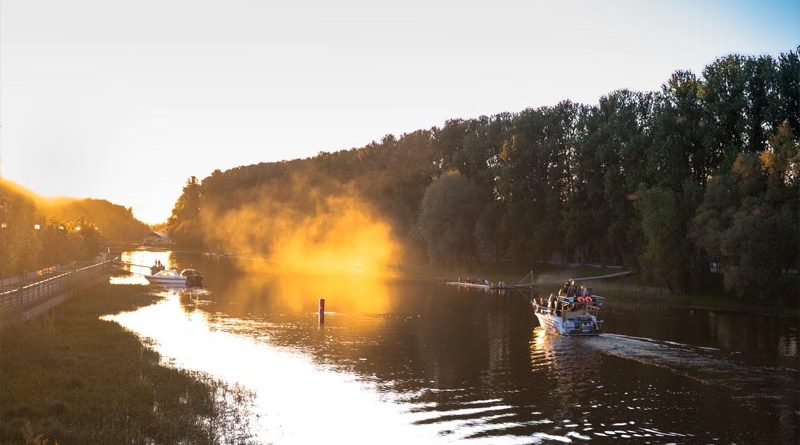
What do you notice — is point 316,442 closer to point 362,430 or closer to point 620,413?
point 362,430

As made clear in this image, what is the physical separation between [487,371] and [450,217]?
85989 mm

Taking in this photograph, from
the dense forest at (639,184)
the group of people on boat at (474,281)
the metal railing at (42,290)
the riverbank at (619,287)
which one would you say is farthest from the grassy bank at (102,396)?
the group of people on boat at (474,281)

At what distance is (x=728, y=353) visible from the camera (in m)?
52.3

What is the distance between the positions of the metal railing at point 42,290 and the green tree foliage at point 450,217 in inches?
2331

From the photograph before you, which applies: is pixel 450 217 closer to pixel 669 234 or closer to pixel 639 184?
pixel 639 184

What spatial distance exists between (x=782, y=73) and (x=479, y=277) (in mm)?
58961

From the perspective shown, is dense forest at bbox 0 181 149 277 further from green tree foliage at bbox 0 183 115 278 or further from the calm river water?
the calm river water

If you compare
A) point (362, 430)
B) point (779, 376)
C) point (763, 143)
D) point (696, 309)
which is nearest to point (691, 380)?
point (779, 376)

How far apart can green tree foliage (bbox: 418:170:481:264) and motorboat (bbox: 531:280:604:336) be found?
210 feet

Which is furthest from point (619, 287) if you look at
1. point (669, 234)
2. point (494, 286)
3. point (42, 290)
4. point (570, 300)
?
point (42, 290)

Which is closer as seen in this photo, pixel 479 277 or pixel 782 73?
pixel 782 73

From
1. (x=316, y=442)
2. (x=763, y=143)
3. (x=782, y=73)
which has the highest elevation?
(x=782, y=73)

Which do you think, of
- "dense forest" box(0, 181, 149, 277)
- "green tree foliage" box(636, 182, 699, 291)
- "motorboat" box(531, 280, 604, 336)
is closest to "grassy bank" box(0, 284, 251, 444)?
"dense forest" box(0, 181, 149, 277)

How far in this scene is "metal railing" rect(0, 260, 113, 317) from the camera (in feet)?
158
